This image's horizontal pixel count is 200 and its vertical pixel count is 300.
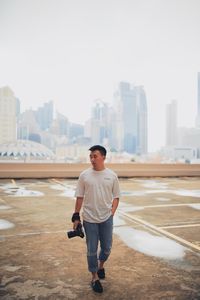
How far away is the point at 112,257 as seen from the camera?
4.84 metres

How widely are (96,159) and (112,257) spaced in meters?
2.01

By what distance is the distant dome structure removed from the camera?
74.1 metres

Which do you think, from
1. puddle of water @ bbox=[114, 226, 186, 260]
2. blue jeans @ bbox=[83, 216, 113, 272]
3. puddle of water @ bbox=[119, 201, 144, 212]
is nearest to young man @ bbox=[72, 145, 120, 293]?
blue jeans @ bbox=[83, 216, 113, 272]

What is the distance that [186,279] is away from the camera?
157 inches

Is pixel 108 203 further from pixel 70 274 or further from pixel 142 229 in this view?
pixel 142 229

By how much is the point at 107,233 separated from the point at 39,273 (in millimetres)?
1201

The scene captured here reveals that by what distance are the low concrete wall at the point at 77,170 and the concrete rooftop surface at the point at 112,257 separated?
1053cm

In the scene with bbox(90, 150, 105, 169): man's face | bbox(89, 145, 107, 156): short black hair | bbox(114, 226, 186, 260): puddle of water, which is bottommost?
bbox(114, 226, 186, 260): puddle of water

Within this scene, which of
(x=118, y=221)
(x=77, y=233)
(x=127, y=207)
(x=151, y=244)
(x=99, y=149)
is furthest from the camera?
(x=127, y=207)

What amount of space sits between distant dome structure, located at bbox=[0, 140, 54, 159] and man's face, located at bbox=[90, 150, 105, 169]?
2750 inches

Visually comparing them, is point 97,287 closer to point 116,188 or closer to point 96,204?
point 96,204

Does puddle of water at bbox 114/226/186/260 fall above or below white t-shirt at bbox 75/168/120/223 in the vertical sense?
below

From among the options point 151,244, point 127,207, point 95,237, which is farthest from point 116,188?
point 127,207

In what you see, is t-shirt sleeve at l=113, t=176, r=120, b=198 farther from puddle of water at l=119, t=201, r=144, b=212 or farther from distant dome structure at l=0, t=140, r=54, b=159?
distant dome structure at l=0, t=140, r=54, b=159
